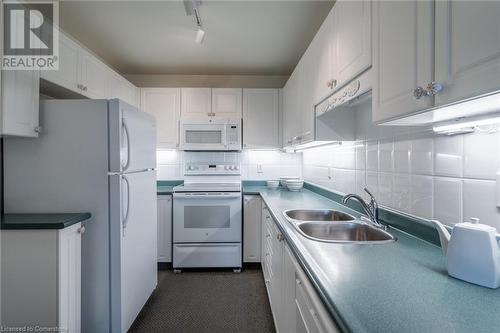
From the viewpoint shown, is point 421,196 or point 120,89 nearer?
point 421,196

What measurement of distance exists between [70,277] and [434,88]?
6.39ft

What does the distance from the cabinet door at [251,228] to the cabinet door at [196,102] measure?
3.98 ft

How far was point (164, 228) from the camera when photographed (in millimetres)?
2846

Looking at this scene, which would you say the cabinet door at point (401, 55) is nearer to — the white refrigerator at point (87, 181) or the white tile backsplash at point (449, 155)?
the white tile backsplash at point (449, 155)

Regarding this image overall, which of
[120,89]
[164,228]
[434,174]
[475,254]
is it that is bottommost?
[164,228]

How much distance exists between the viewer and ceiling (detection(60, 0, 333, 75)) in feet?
6.33

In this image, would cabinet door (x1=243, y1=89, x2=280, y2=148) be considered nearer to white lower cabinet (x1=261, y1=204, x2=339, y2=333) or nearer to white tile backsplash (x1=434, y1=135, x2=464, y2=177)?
white lower cabinet (x1=261, y1=204, x2=339, y2=333)

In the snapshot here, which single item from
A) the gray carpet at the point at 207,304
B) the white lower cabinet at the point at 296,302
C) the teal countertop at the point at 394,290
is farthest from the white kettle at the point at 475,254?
the gray carpet at the point at 207,304

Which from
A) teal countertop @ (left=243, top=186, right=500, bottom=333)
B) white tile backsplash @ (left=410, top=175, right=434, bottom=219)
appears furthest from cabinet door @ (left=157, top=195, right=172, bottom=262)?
white tile backsplash @ (left=410, top=175, right=434, bottom=219)

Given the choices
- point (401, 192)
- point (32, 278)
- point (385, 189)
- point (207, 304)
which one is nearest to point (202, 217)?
point (207, 304)

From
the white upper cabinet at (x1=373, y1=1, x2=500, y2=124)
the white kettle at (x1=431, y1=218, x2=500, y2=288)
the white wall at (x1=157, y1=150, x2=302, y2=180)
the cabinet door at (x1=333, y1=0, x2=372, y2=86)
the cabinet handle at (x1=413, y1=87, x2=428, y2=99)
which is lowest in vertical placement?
the white kettle at (x1=431, y1=218, x2=500, y2=288)

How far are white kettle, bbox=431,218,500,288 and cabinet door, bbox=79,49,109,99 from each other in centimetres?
255

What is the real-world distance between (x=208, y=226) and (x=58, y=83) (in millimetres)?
1841

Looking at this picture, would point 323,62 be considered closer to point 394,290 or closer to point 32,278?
point 394,290
